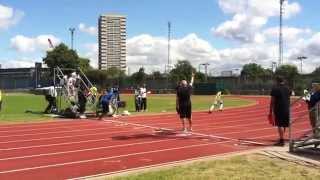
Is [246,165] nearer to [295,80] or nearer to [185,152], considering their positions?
[185,152]

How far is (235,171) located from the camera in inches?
420

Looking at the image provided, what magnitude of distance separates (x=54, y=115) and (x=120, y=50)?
509 ft

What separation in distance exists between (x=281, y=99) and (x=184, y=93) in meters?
Result: 4.38

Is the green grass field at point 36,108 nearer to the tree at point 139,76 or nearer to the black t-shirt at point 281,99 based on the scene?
the black t-shirt at point 281,99

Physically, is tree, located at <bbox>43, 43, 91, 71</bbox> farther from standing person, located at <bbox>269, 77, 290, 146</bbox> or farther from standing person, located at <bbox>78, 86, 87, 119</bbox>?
standing person, located at <bbox>269, 77, 290, 146</bbox>

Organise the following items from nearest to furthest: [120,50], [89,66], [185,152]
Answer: [185,152], [89,66], [120,50]

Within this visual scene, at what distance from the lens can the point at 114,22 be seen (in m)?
183

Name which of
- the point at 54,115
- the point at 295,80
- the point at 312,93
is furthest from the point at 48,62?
the point at 312,93

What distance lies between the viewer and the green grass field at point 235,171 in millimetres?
10125

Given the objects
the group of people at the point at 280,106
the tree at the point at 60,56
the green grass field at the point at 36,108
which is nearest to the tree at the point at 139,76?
the tree at the point at 60,56

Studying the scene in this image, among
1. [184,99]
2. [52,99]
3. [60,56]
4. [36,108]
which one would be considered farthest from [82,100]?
[60,56]

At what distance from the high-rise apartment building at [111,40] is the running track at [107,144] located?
155 metres

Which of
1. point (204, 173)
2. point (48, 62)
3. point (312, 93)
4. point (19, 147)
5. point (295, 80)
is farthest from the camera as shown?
point (48, 62)

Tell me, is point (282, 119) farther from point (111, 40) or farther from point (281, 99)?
point (111, 40)
